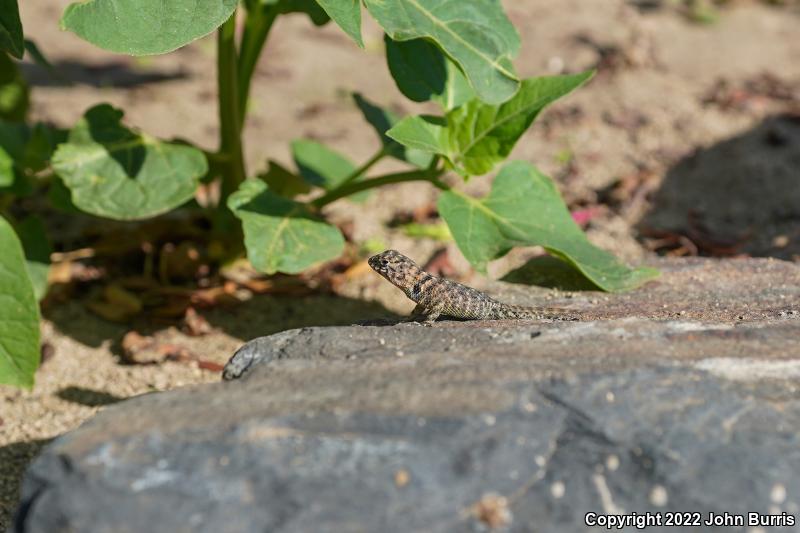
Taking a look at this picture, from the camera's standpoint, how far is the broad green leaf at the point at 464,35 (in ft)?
13.0

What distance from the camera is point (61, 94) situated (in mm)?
7910

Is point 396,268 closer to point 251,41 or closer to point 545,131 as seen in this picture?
point 251,41

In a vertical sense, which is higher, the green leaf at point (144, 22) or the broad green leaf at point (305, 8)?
the green leaf at point (144, 22)

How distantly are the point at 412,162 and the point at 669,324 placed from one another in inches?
81.5

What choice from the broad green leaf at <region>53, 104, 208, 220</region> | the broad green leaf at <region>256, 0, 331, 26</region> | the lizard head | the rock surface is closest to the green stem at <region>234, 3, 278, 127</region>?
the broad green leaf at <region>256, 0, 331, 26</region>

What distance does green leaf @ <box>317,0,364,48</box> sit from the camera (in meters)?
3.64

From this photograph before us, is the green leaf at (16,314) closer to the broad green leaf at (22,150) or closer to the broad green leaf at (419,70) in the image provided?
the broad green leaf at (22,150)

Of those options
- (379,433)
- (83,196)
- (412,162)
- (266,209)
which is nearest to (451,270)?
(412,162)

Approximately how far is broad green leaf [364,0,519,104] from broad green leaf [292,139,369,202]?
149 cm

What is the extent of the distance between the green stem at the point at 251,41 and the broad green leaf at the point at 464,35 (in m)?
1.15

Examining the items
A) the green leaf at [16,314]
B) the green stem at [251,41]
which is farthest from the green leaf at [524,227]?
the green leaf at [16,314]

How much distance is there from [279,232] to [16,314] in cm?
118

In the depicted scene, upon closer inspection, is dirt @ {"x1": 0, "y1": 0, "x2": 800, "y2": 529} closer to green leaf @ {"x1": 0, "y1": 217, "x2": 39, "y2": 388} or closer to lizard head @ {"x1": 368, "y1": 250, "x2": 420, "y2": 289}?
green leaf @ {"x1": 0, "y1": 217, "x2": 39, "y2": 388}

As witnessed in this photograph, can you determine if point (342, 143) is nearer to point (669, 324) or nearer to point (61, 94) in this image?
point (61, 94)
